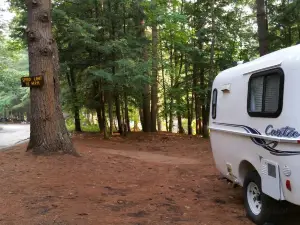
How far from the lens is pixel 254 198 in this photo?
577 cm

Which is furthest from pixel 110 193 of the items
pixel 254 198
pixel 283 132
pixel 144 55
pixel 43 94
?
pixel 144 55

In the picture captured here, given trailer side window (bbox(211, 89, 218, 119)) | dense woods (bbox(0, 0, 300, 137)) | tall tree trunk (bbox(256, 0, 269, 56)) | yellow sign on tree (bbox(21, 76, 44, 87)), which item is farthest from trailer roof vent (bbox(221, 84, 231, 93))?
tall tree trunk (bbox(256, 0, 269, 56))

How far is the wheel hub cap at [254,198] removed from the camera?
5.59m

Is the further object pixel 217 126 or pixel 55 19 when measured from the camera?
pixel 55 19

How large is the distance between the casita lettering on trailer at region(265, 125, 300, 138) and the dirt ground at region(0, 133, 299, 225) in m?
1.61

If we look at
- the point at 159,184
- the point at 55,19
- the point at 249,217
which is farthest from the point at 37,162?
the point at 55,19

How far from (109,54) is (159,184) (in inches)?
381

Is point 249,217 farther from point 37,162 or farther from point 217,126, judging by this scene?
point 37,162

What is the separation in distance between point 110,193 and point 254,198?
2643 millimetres

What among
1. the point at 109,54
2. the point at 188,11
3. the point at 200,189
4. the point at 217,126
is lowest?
the point at 200,189

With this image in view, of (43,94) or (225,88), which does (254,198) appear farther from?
(43,94)

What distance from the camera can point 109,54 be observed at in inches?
643

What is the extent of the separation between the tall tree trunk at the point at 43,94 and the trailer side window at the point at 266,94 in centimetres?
552

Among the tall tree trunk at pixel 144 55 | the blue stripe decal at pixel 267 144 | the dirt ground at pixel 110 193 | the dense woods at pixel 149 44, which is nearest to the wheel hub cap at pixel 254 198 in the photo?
the dirt ground at pixel 110 193
